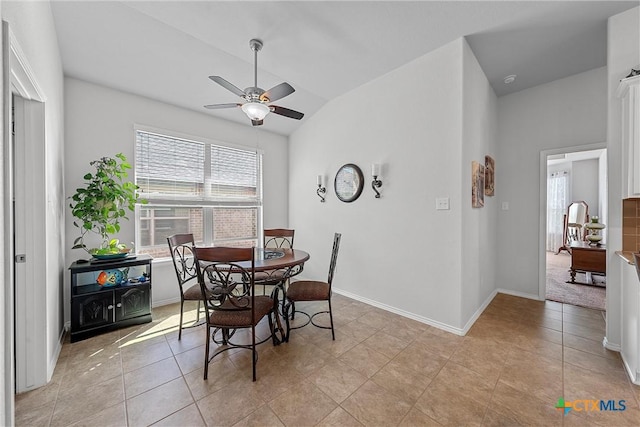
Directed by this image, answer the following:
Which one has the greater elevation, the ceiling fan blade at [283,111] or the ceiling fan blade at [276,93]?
the ceiling fan blade at [276,93]

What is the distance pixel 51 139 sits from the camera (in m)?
2.02

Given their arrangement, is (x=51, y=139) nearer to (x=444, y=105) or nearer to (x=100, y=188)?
(x=100, y=188)

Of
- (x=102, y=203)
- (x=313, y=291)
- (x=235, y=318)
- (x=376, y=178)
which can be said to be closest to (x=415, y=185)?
(x=376, y=178)

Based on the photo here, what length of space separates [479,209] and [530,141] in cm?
150

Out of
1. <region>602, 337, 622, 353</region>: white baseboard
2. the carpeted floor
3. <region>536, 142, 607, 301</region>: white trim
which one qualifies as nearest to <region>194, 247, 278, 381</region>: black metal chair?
<region>602, 337, 622, 353</region>: white baseboard

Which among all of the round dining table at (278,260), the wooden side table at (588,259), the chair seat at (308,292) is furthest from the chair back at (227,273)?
the wooden side table at (588,259)

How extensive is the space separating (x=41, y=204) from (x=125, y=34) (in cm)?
176

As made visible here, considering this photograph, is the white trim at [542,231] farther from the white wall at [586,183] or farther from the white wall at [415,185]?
the white wall at [586,183]

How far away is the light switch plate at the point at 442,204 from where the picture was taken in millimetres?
2553

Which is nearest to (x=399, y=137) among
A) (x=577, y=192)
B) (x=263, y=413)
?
Answer: (x=263, y=413)

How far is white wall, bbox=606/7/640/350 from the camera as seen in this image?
2.06m

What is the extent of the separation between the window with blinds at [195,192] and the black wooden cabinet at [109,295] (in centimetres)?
64

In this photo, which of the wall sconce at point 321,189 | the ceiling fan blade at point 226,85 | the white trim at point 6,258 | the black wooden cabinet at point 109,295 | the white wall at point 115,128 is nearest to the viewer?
the white trim at point 6,258

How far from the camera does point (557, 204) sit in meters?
6.87
